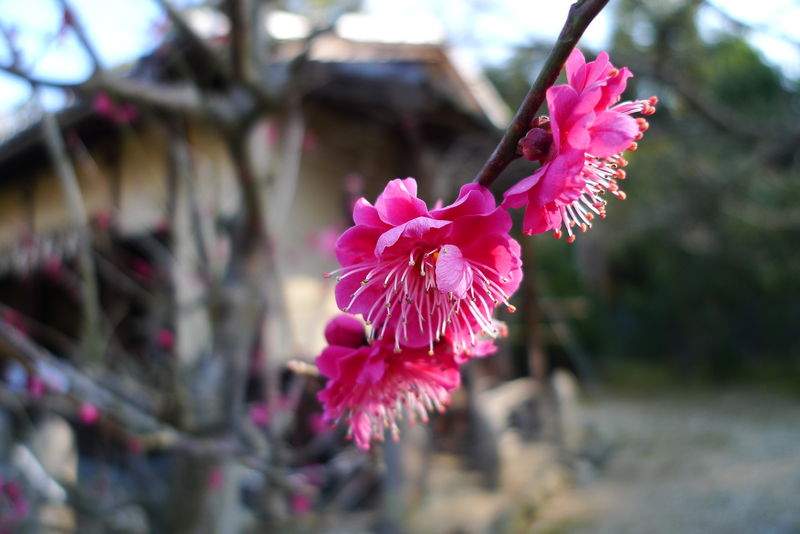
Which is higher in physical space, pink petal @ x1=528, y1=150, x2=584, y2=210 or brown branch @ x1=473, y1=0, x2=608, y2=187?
A: brown branch @ x1=473, y1=0, x2=608, y2=187

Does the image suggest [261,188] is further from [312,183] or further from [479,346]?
[312,183]

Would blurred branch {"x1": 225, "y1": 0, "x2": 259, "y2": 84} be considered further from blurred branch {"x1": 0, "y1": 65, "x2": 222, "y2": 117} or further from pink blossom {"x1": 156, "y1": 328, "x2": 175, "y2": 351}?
pink blossom {"x1": 156, "y1": 328, "x2": 175, "y2": 351}

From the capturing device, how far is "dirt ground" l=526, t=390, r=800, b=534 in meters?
5.14

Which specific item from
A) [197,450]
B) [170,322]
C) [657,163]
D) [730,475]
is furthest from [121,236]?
[657,163]

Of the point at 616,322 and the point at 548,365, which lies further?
the point at 616,322

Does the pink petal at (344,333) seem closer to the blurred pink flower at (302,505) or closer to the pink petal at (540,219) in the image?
the pink petal at (540,219)

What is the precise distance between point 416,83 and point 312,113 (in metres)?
1.07

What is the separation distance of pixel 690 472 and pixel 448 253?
23.7 ft

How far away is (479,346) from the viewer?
810mm

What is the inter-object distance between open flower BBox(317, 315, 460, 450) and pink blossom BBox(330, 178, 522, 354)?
3 centimetres

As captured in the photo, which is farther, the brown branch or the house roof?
the house roof

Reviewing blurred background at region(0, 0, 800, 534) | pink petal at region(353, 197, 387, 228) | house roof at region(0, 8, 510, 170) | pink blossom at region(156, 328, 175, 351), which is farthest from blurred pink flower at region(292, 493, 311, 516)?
pink petal at region(353, 197, 387, 228)

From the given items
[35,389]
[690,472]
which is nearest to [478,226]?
[35,389]

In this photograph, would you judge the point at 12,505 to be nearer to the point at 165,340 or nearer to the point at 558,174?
the point at 165,340
